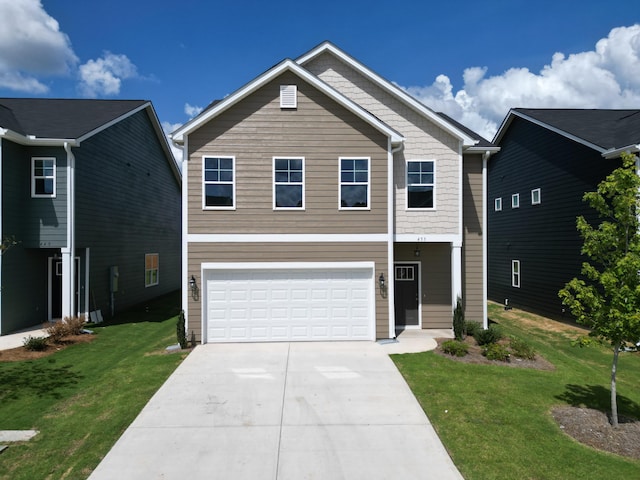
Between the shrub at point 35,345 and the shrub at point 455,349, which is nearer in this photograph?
the shrub at point 455,349

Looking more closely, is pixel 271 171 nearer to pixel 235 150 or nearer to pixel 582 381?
pixel 235 150

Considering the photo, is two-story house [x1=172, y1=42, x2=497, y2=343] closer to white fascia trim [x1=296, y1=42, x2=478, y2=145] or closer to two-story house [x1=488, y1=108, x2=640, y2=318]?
white fascia trim [x1=296, y1=42, x2=478, y2=145]

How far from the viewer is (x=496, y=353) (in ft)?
31.7

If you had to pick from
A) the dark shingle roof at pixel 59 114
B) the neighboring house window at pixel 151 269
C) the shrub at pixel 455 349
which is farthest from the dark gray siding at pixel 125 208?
the shrub at pixel 455 349

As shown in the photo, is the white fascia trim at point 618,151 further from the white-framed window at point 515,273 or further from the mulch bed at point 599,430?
the mulch bed at point 599,430

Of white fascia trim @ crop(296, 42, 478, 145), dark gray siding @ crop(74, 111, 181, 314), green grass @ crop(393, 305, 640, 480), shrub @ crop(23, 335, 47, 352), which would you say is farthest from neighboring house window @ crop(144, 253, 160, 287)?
green grass @ crop(393, 305, 640, 480)

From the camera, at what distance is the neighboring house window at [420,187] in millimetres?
12070

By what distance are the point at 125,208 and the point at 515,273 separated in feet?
61.3

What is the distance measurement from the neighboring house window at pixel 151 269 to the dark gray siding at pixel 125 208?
31 cm

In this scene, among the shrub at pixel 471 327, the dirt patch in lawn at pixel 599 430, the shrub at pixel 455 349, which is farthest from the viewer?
the shrub at pixel 471 327

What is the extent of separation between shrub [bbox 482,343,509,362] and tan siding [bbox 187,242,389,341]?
283 centimetres

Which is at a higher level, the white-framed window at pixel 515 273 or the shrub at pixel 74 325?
the white-framed window at pixel 515 273

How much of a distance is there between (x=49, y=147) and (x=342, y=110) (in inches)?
399

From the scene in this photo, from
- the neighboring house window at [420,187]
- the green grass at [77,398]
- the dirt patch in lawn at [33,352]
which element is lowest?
the green grass at [77,398]
